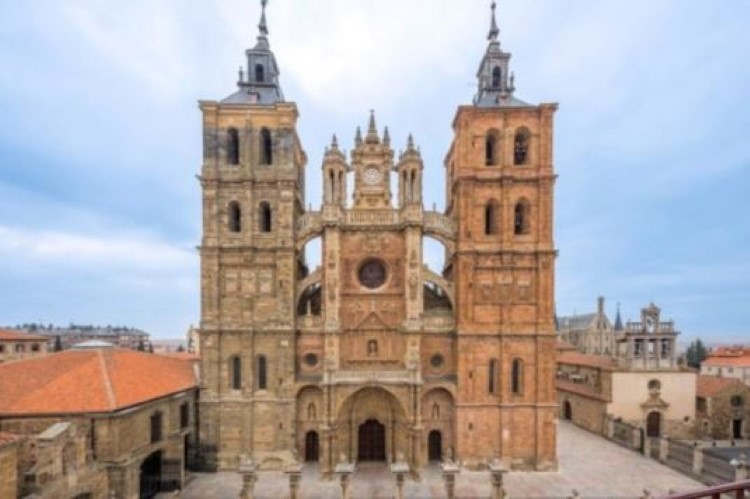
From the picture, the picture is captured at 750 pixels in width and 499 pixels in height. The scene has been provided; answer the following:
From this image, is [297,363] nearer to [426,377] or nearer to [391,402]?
[391,402]

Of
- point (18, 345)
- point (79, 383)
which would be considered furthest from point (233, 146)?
point (18, 345)

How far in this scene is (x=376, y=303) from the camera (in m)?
32.3

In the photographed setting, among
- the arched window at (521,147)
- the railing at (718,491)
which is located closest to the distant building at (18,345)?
the arched window at (521,147)

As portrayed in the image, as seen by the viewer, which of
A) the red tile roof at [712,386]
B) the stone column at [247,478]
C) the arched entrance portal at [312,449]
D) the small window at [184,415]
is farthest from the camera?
the red tile roof at [712,386]

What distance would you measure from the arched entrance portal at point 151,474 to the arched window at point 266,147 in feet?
68.0

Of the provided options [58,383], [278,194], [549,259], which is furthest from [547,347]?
[58,383]

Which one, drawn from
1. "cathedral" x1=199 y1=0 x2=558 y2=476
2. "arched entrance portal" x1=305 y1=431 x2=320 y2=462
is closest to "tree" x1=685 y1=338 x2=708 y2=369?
"cathedral" x1=199 y1=0 x2=558 y2=476

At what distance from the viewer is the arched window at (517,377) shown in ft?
102

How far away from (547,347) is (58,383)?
29.4 metres

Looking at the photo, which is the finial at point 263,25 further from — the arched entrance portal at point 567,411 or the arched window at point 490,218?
the arched entrance portal at point 567,411

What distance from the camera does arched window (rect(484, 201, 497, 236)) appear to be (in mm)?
32438

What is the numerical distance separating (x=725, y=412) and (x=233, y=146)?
48443 millimetres

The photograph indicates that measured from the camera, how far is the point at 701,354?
80.7m

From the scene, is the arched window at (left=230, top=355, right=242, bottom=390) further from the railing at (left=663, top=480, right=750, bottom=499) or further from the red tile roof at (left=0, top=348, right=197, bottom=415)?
the railing at (left=663, top=480, right=750, bottom=499)
